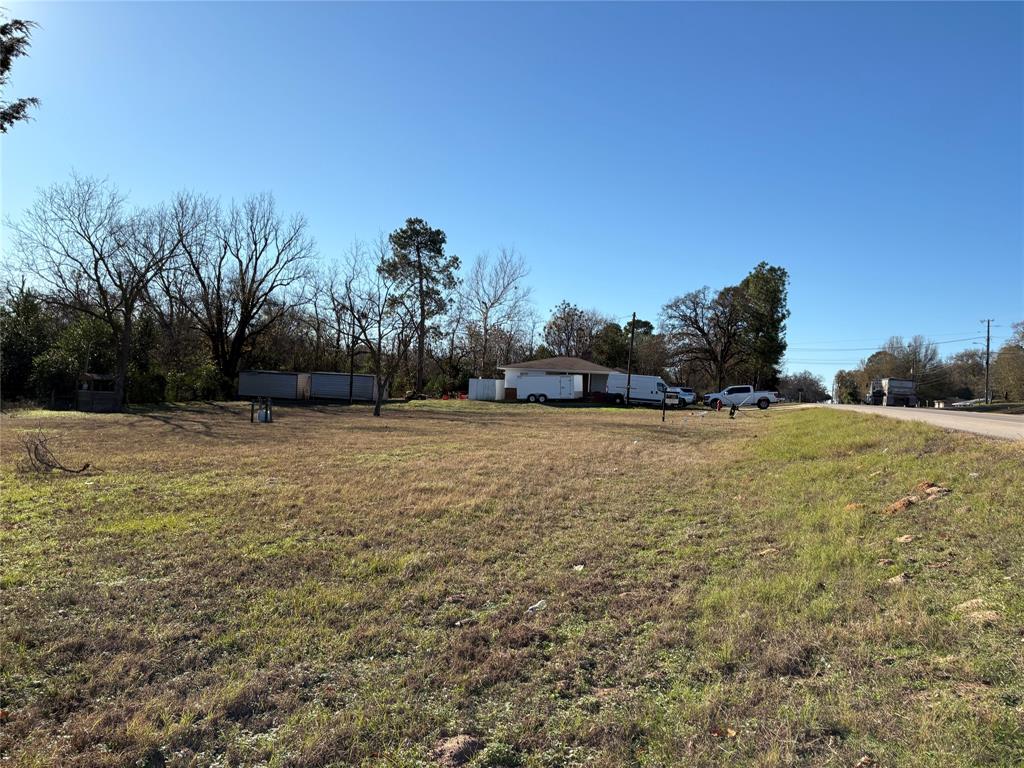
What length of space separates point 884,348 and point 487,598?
92.6 meters

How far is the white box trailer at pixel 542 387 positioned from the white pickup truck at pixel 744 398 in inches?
426

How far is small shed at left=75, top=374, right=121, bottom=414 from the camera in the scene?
26406 millimetres

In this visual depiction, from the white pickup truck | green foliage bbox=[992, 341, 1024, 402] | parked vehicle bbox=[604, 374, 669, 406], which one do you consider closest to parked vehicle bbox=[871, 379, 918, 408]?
the white pickup truck

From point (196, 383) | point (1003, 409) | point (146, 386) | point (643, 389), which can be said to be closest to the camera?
point (146, 386)

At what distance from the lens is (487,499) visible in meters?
7.91

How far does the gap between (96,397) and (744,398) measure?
3914 centimetres

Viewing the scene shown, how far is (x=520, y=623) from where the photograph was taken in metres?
3.97

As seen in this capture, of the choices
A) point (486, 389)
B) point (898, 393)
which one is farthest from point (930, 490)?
point (898, 393)

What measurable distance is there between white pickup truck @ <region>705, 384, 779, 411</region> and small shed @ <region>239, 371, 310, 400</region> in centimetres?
2900

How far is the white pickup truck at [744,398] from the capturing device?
4119cm

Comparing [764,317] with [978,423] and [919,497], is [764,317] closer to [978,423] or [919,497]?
[978,423]

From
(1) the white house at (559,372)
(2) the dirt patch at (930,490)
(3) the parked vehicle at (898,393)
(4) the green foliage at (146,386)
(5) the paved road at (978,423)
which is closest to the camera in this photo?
(2) the dirt patch at (930,490)

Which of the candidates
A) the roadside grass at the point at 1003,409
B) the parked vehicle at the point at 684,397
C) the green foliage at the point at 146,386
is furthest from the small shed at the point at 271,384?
the roadside grass at the point at 1003,409

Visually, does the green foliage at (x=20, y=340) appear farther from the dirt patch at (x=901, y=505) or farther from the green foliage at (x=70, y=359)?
the dirt patch at (x=901, y=505)
